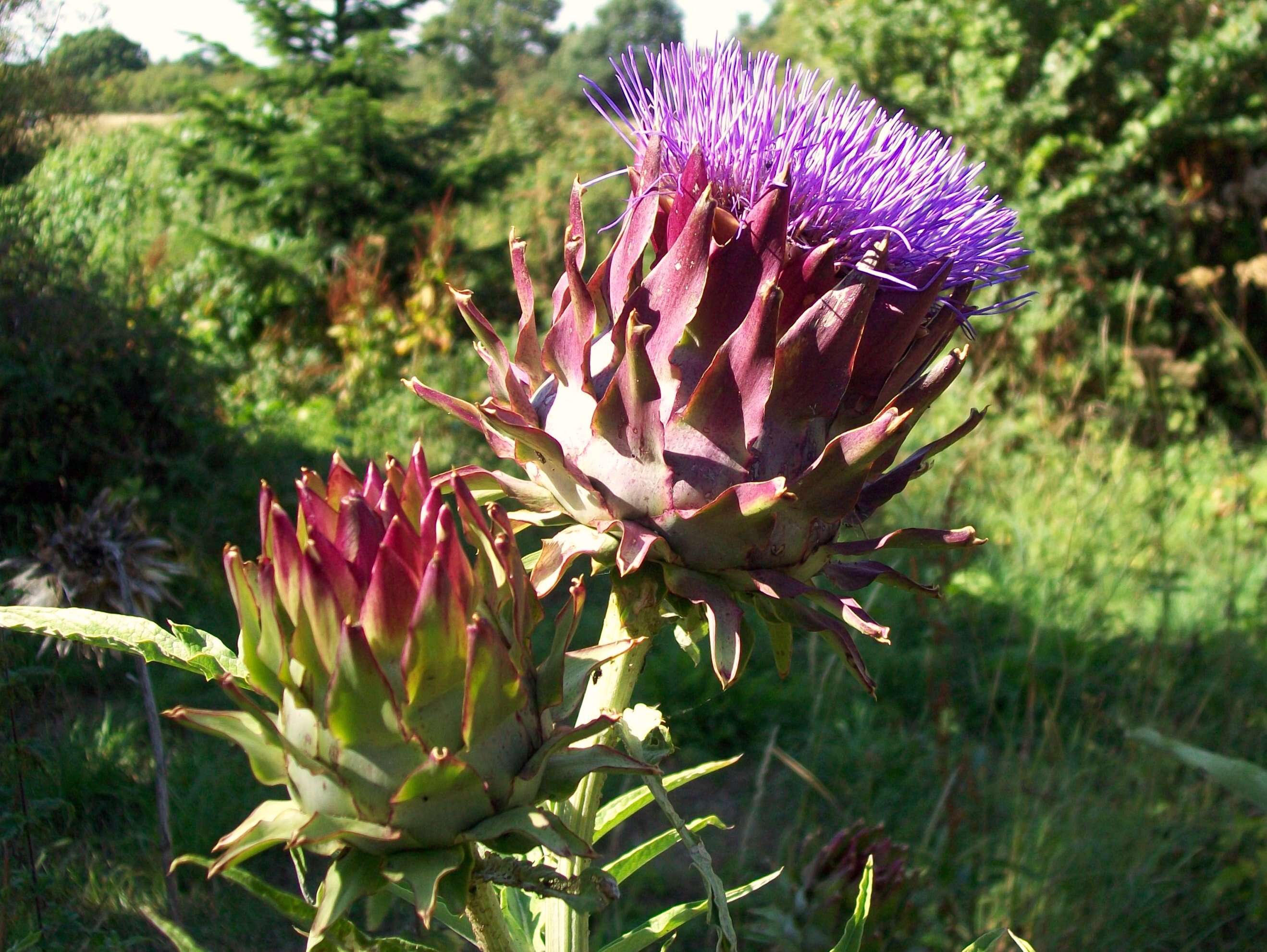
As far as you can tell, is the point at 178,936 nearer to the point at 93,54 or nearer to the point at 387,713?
the point at 387,713

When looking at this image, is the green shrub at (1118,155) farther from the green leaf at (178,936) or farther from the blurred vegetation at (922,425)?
the green leaf at (178,936)

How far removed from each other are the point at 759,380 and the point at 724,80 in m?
0.43

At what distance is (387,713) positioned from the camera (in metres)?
0.98

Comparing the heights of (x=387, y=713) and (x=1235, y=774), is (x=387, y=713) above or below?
above

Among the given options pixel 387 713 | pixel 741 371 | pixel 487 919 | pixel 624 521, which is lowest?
pixel 487 919

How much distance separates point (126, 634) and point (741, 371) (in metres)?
0.74

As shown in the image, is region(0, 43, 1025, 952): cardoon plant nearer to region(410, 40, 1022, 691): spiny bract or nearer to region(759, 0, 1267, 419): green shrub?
region(410, 40, 1022, 691): spiny bract

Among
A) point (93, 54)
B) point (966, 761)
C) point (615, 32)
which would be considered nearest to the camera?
point (966, 761)

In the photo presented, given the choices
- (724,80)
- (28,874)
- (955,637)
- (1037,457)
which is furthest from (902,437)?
(1037,457)

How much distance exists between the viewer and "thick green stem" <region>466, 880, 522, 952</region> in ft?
3.56

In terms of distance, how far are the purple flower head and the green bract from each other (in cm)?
59

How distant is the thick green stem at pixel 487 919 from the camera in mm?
1085

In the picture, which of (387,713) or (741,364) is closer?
(387,713)

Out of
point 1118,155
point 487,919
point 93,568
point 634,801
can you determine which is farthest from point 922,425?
point 487,919
